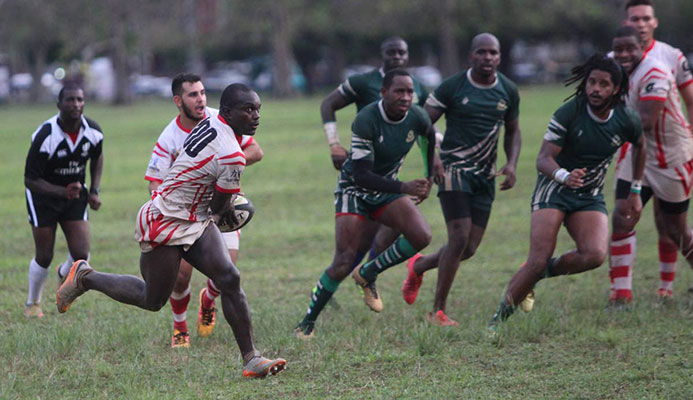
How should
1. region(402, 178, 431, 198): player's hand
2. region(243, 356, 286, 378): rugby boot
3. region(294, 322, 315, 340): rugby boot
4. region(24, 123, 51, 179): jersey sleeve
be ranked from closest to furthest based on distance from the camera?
region(243, 356, 286, 378): rugby boot < region(402, 178, 431, 198): player's hand < region(294, 322, 315, 340): rugby boot < region(24, 123, 51, 179): jersey sleeve

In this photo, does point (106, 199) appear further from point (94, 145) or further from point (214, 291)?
point (214, 291)

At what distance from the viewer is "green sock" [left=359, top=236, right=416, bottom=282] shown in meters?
7.78

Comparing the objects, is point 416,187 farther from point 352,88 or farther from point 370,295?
point 352,88

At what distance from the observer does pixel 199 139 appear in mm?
5973

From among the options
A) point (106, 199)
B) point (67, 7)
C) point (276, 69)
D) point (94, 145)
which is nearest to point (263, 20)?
point (276, 69)

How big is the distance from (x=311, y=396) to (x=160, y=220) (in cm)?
152

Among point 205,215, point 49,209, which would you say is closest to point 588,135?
point 205,215

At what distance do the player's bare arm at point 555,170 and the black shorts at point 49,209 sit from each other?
4.23m

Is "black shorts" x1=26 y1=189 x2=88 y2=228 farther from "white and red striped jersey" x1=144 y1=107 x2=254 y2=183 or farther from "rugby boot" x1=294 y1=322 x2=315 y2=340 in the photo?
"rugby boot" x1=294 y1=322 x2=315 y2=340

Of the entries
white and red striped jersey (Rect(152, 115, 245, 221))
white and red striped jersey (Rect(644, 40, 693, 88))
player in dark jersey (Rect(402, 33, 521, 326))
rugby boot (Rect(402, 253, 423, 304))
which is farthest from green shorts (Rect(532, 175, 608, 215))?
white and red striped jersey (Rect(152, 115, 245, 221))

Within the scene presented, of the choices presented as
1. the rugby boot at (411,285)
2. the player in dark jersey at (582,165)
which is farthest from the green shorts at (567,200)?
the rugby boot at (411,285)

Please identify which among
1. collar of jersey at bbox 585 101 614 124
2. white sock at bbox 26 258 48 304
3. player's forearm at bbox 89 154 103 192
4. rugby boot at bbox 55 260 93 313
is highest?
collar of jersey at bbox 585 101 614 124

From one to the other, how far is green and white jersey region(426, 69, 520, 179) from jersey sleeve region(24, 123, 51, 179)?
342 centimetres

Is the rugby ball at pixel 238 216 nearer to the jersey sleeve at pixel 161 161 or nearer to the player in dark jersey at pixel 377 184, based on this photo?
the jersey sleeve at pixel 161 161
